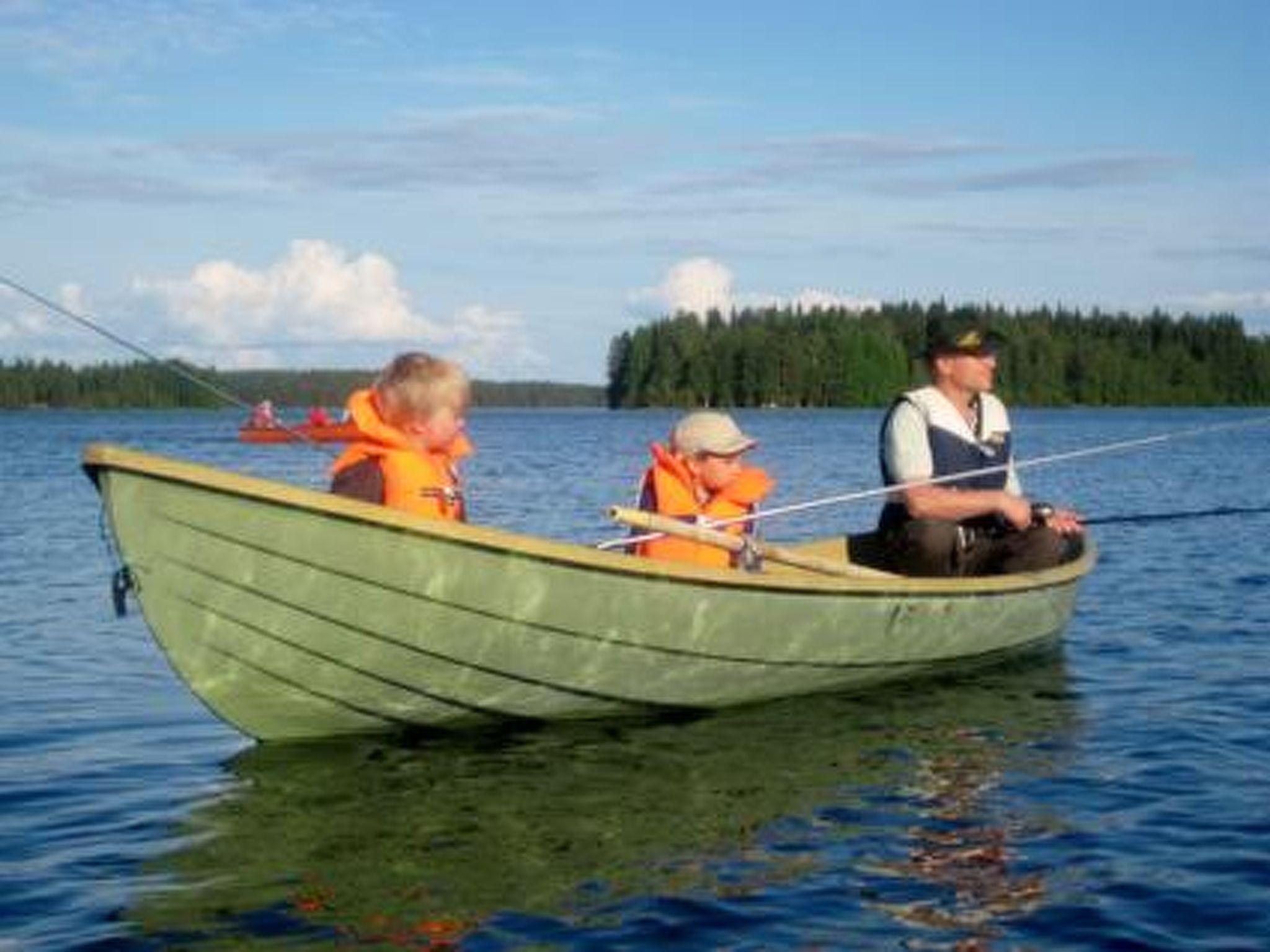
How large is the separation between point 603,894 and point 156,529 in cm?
252

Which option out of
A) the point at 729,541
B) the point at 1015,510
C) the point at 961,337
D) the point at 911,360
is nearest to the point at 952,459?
the point at 1015,510

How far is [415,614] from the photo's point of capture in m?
7.50

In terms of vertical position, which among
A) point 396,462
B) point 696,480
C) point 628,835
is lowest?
point 628,835

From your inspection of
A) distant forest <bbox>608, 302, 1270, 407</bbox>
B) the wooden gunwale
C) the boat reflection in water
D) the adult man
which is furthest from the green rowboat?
distant forest <bbox>608, 302, 1270, 407</bbox>

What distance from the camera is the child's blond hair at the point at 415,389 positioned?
7473mm

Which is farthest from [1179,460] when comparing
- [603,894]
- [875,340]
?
[875,340]

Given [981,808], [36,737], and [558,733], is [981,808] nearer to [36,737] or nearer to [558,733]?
[558,733]

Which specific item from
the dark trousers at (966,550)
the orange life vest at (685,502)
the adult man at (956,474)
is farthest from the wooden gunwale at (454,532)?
the dark trousers at (966,550)

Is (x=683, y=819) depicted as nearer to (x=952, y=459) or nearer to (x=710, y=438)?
(x=710, y=438)

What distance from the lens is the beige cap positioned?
8.74 meters

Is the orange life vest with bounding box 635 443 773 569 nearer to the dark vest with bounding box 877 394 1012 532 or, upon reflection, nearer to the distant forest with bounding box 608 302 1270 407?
the dark vest with bounding box 877 394 1012 532

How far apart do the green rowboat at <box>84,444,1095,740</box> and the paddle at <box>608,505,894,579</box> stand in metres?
0.27

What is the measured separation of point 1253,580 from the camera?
1538 centimetres

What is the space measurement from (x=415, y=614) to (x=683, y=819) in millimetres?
1489
